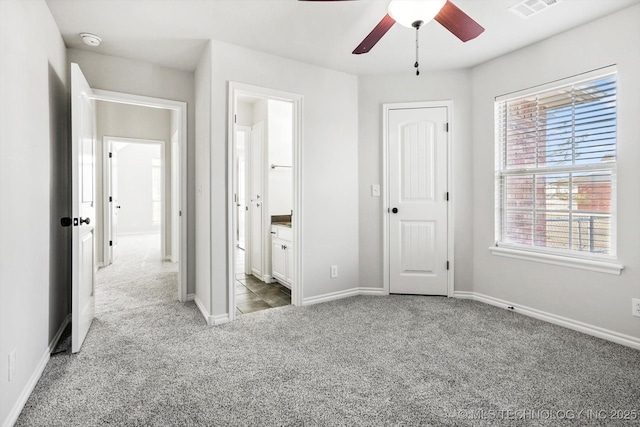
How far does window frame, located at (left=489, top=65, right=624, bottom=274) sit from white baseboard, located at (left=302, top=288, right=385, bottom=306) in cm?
128

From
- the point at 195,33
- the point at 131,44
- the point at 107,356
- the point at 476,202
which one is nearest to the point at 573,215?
the point at 476,202

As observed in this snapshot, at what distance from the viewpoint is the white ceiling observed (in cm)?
227

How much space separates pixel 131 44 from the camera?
2818 millimetres

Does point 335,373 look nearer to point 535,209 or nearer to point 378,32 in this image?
point 378,32

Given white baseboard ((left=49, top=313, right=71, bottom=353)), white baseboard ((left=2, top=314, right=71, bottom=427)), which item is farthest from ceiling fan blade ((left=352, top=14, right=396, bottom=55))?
white baseboard ((left=49, top=313, right=71, bottom=353))

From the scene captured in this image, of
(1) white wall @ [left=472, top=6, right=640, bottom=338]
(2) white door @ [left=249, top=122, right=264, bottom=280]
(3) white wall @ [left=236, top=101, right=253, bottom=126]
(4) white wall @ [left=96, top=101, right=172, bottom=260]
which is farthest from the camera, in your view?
(4) white wall @ [left=96, top=101, right=172, bottom=260]

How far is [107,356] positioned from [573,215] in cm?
368

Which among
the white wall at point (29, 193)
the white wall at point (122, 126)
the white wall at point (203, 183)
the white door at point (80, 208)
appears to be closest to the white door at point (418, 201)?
the white wall at point (203, 183)

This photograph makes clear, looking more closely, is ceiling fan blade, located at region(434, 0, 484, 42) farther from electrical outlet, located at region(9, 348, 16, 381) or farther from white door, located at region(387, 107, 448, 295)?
electrical outlet, located at region(9, 348, 16, 381)

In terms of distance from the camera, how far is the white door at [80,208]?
2203 mm

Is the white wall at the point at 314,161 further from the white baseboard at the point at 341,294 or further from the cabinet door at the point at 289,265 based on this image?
the cabinet door at the point at 289,265

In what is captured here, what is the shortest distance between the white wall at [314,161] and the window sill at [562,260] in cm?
148

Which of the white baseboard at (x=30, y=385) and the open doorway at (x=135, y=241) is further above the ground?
the open doorway at (x=135, y=241)

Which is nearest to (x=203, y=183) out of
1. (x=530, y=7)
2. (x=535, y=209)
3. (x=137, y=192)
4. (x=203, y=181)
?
(x=203, y=181)
